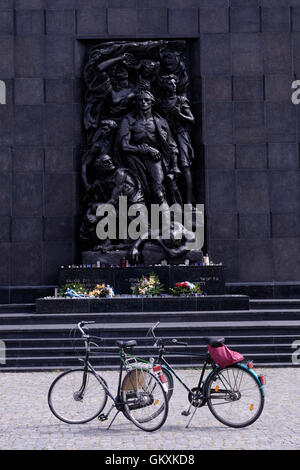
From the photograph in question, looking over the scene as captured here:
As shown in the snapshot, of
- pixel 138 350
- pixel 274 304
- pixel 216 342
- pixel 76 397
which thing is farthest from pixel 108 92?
pixel 216 342

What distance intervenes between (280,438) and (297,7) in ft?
55.8

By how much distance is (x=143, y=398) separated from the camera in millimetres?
7820

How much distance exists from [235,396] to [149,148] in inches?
488

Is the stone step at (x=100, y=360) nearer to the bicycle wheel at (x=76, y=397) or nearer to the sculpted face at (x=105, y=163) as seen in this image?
the bicycle wheel at (x=76, y=397)

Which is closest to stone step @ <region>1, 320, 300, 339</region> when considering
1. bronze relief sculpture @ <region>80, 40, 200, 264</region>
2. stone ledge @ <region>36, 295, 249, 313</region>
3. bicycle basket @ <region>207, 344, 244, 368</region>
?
stone ledge @ <region>36, 295, 249, 313</region>

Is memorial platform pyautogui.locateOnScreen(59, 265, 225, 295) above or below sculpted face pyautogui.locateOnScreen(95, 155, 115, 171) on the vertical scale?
below

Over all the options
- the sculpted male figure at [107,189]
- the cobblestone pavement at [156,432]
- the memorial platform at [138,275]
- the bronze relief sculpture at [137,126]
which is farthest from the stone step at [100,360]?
the bronze relief sculpture at [137,126]

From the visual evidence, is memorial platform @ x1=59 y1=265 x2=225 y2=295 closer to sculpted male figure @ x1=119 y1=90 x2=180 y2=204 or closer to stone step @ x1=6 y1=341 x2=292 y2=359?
sculpted male figure @ x1=119 y1=90 x2=180 y2=204

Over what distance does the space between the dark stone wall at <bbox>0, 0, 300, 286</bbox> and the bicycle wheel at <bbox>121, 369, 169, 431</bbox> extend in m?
11.6

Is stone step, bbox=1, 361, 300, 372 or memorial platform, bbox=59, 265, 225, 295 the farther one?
memorial platform, bbox=59, 265, 225, 295

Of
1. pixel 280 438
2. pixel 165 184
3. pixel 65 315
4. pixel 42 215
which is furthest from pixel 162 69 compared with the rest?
pixel 280 438

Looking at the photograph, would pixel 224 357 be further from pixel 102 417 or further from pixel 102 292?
pixel 102 292

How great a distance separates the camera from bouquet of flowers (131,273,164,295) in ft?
55.2

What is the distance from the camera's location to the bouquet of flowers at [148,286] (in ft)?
55.2
